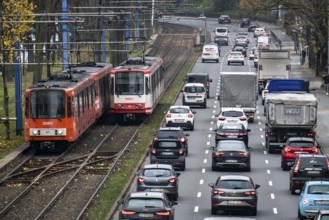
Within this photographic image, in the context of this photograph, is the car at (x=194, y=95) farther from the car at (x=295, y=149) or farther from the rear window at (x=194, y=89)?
the car at (x=295, y=149)

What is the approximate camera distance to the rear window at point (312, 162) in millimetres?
41594

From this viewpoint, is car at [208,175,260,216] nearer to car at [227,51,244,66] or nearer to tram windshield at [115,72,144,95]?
tram windshield at [115,72,144,95]

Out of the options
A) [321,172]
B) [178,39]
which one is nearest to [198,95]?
[321,172]

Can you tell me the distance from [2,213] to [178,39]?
114058 millimetres

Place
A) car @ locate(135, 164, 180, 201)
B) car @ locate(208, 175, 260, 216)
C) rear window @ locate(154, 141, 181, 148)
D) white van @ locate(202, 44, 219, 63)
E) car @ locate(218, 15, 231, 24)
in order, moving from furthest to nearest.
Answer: car @ locate(218, 15, 231, 24), white van @ locate(202, 44, 219, 63), rear window @ locate(154, 141, 181, 148), car @ locate(135, 164, 180, 201), car @ locate(208, 175, 260, 216)

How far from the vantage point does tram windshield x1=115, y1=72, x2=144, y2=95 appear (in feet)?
213

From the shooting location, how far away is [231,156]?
47.4 m

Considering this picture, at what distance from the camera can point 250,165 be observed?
49719mm

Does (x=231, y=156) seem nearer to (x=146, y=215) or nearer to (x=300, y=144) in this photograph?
(x=300, y=144)

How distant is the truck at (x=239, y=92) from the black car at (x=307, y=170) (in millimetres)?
25493

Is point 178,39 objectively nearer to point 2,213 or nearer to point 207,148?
point 207,148

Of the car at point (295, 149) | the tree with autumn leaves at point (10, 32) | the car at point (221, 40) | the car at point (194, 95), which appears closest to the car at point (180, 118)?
the tree with autumn leaves at point (10, 32)

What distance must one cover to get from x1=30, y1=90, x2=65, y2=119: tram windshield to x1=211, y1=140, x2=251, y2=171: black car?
8.33m

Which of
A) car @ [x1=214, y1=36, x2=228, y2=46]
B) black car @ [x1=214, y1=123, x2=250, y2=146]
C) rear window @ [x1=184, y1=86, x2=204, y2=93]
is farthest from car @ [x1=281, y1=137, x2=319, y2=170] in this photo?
car @ [x1=214, y1=36, x2=228, y2=46]
